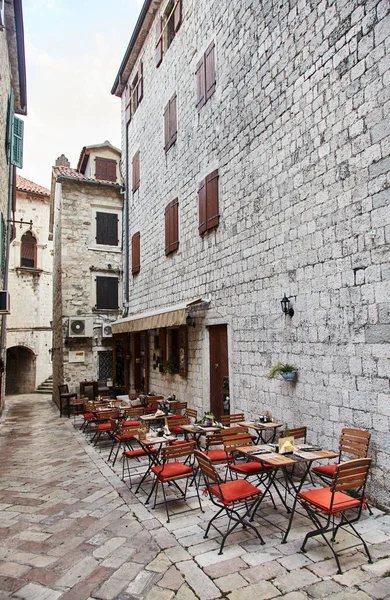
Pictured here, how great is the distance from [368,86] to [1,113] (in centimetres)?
851

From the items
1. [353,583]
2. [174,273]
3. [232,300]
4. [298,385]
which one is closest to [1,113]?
[174,273]

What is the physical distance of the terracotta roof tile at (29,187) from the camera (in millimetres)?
20688

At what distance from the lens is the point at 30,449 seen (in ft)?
26.2

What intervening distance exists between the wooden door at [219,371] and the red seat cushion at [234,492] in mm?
3594

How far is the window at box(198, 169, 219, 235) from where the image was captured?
321 inches

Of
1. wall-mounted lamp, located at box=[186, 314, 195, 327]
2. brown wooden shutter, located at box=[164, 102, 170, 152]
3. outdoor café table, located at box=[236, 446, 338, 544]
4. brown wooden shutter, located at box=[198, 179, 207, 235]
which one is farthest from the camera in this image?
brown wooden shutter, located at box=[164, 102, 170, 152]

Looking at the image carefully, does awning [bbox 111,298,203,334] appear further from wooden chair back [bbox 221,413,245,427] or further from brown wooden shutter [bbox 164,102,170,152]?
brown wooden shutter [bbox 164,102,170,152]

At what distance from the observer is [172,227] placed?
10.2 metres

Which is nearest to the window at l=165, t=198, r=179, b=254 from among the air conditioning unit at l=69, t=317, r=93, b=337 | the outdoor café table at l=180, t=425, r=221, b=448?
the air conditioning unit at l=69, t=317, r=93, b=337

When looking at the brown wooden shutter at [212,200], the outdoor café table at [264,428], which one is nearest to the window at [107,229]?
the brown wooden shutter at [212,200]

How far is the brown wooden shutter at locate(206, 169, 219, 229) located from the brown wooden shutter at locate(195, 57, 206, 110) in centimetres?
189

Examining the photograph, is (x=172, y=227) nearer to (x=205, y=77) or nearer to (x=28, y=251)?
(x=205, y=77)

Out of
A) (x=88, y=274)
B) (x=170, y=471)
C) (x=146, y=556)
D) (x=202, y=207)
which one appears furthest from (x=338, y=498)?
(x=88, y=274)

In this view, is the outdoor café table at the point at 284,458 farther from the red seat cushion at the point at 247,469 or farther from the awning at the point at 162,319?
the awning at the point at 162,319
